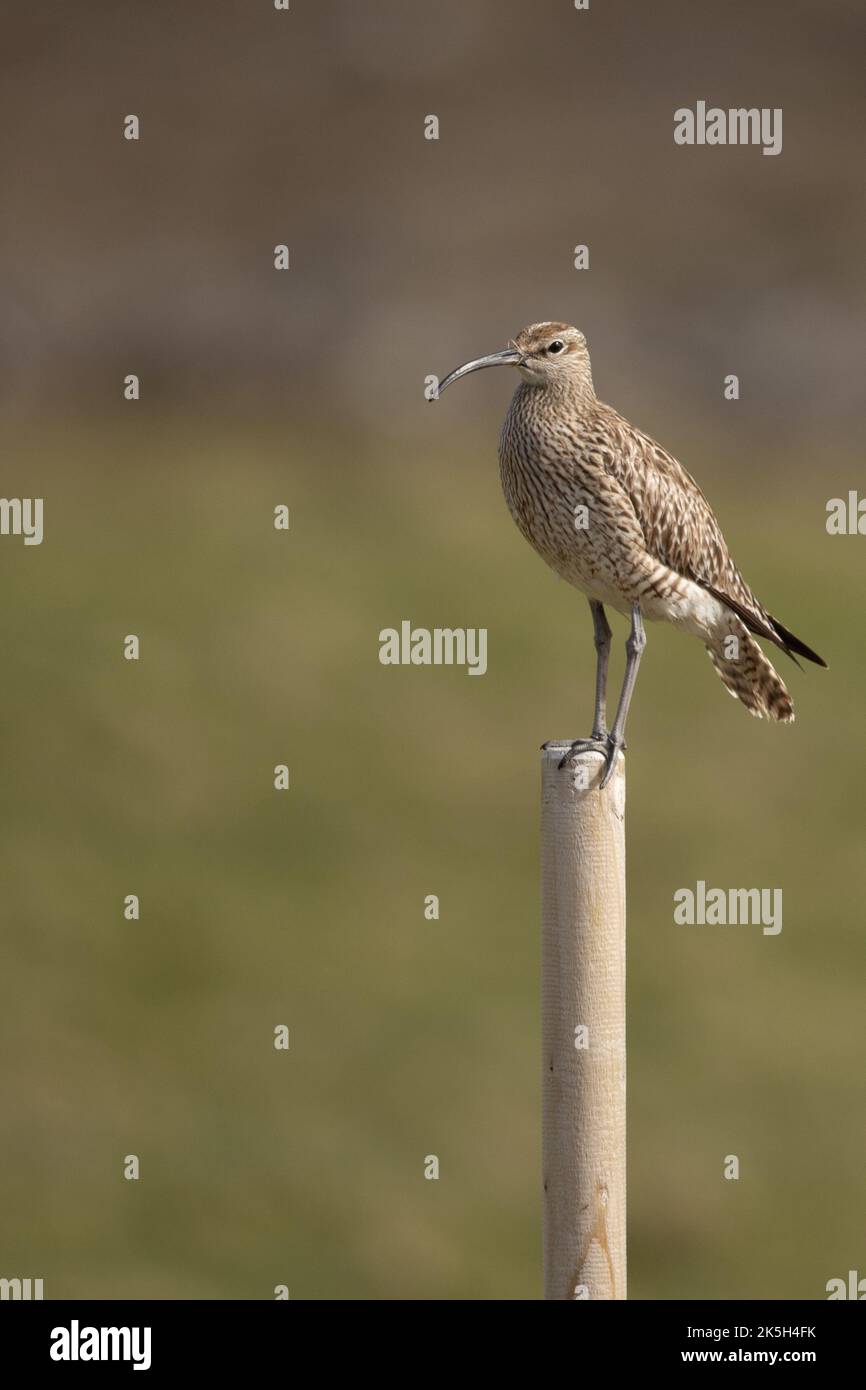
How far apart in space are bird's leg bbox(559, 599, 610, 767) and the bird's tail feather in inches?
24.9

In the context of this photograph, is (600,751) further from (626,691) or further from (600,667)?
(600,667)

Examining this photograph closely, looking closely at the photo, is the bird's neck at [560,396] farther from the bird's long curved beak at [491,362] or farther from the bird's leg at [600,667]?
the bird's leg at [600,667]

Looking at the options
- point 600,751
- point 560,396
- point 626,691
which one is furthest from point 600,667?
point 600,751

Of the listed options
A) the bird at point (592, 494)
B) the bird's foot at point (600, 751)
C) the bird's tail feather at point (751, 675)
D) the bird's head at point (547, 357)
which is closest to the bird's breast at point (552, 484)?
the bird at point (592, 494)

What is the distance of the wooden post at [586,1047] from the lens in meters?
6.53

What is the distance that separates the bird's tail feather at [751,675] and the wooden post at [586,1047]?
2.80m

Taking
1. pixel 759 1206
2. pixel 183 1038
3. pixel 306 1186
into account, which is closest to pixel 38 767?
pixel 183 1038

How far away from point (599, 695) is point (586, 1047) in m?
2.02

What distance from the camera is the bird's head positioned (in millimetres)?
8305

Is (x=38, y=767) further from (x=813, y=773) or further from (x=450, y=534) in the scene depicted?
(x=813, y=773)

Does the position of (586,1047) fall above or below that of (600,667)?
below

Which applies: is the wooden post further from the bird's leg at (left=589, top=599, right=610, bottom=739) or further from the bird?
the bird

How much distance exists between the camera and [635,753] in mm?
24141

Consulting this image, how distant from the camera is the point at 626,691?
7977 millimetres
